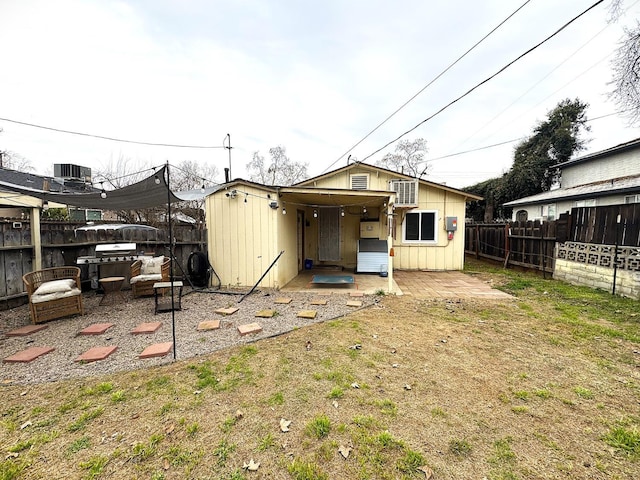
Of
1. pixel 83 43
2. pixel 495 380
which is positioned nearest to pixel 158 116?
pixel 83 43

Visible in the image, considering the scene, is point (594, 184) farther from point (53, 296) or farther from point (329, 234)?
point (53, 296)

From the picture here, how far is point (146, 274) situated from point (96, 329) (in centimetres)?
218

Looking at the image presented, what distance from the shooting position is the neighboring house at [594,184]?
9641 mm

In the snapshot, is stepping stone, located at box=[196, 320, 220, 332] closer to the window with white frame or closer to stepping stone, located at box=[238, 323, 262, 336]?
stepping stone, located at box=[238, 323, 262, 336]

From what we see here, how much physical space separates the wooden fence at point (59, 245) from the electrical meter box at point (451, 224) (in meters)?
7.69

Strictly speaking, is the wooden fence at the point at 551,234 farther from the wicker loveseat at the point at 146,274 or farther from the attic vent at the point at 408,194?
the wicker loveseat at the point at 146,274

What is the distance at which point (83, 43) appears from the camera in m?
6.13

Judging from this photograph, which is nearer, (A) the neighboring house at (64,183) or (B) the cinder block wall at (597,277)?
(B) the cinder block wall at (597,277)

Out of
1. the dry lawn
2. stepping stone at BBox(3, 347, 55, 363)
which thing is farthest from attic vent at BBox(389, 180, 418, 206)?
stepping stone at BBox(3, 347, 55, 363)

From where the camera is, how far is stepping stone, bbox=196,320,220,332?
13.0 ft

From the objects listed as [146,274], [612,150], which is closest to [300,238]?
[146,274]

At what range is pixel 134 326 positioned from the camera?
407 cm

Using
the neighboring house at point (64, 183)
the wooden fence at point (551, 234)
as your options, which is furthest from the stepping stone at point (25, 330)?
the wooden fence at point (551, 234)

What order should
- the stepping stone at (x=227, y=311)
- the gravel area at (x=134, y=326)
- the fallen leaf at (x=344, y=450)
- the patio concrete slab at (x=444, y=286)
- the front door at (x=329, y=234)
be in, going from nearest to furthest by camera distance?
the fallen leaf at (x=344, y=450) < the gravel area at (x=134, y=326) < the stepping stone at (x=227, y=311) < the patio concrete slab at (x=444, y=286) < the front door at (x=329, y=234)
